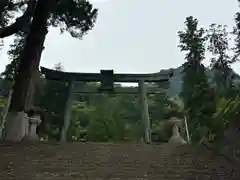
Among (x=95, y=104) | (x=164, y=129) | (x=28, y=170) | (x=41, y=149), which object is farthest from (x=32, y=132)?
(x=95, y=104)

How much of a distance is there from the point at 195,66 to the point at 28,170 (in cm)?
2073

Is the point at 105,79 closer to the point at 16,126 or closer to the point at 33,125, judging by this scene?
the point at 33,125

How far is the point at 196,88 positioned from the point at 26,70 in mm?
11479

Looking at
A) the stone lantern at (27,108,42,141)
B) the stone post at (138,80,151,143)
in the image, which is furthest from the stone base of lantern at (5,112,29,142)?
the stone post at (138,80,151,143)

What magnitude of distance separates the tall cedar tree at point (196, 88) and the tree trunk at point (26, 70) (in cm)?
671

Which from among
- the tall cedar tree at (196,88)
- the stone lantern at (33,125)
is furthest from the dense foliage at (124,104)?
the stone lantern at (33,125)

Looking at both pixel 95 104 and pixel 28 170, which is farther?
pixel 95 104

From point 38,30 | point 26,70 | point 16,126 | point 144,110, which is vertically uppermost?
point 38,30

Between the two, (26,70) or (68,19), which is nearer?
(26,70)

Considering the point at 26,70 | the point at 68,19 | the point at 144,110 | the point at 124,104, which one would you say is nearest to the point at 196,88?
the point at 124,104

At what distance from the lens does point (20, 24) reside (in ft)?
41.0

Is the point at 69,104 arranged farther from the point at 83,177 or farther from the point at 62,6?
the point at 83,177

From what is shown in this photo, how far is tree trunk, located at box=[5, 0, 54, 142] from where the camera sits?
11.2 meters

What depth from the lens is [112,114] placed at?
2020cm
